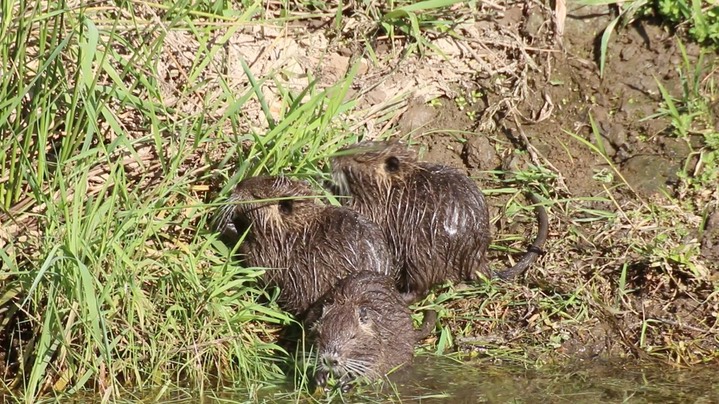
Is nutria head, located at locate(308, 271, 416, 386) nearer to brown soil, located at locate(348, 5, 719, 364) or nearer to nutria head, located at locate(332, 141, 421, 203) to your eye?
brown soil, located at locate(348, 5, 719, 364)

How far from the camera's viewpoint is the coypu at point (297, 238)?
5.64 m

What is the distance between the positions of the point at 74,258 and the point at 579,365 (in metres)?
2.26

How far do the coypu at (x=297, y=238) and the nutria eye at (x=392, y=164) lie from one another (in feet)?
1.05

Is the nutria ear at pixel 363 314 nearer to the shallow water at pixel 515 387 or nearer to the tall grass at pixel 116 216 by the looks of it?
the shallow water at pixel 515 387

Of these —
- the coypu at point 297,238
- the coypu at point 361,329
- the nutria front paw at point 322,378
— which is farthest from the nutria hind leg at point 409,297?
the nutria front paw at point 322,378

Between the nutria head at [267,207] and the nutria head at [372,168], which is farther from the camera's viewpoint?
the nutria head at [372,168]

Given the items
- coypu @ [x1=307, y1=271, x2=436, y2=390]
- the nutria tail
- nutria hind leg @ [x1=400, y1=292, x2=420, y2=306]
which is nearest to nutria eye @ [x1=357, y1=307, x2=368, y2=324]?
coypu @ [x1=307, y1=271, x2=436, y2=390]

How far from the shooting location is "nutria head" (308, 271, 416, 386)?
521cm

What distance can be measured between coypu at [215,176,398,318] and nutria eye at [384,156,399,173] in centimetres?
32

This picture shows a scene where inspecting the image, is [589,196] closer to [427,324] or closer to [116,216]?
[427,324]

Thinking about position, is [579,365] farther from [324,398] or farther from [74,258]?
[74,258]

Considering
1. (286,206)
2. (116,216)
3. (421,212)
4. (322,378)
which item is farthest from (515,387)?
(116,216)

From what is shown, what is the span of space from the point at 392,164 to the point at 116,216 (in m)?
1.38

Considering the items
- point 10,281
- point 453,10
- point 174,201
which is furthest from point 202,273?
point 453,10
